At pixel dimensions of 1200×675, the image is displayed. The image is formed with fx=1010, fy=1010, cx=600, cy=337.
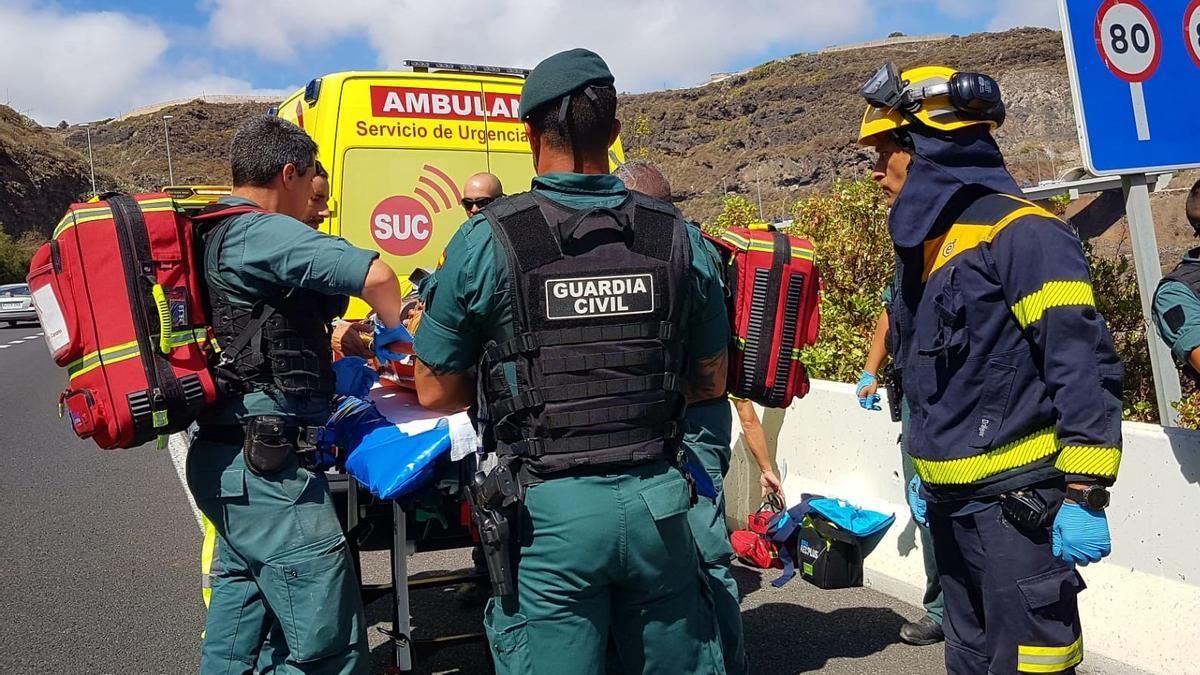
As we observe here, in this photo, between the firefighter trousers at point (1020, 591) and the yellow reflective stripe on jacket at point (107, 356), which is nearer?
the firefighter trousers at point (1020, 591)

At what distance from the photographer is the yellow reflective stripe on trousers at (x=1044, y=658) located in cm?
259

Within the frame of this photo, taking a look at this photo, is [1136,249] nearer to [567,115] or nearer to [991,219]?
[991,219]

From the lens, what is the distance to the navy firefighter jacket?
2475 mm

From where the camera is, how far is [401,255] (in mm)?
6141

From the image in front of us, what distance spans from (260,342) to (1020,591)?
224cm

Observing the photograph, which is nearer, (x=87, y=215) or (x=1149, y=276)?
(x=87, y=215)

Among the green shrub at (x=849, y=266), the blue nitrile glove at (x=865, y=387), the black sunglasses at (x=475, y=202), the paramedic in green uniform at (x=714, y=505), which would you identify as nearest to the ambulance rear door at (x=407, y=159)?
the black sunglasses at (x=475, y=202)

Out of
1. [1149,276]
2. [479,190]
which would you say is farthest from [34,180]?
[1149,276]

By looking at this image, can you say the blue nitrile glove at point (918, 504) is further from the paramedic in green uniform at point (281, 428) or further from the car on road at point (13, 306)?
the car on road at point (13, 306)

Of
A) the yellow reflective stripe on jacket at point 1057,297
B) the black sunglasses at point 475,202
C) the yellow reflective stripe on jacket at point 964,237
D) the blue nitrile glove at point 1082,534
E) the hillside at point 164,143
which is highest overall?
the hillside at point 164,143

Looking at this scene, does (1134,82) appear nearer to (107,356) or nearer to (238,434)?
(238,434)

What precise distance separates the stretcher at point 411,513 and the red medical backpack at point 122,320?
0.69m

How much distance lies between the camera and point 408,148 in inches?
245

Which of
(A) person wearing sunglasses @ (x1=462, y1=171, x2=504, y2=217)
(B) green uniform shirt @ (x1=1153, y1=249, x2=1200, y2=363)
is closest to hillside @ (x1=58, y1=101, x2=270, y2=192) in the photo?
(A) person wearing sunglasses @ (x1=462, y1=171, x2=504, y2=217)
